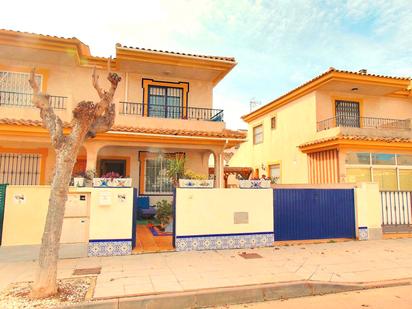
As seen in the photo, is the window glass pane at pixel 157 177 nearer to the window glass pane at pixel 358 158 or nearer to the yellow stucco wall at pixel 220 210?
the yellow stucco wall at pixel 220 210

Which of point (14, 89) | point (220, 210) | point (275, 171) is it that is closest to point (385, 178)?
point (275, 171)

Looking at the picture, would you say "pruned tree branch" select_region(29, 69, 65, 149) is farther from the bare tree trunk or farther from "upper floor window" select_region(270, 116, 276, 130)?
"upper floor window" select_region(270, 116, 276, 130)

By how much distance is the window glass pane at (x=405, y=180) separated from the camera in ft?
52.0

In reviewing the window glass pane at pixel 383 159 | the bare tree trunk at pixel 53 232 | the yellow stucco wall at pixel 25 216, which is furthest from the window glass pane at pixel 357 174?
the bare tree trunk at pixel 53 232

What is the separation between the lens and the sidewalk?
5.66 metres

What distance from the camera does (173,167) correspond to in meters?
9.98

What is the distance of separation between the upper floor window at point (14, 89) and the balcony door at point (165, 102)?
16.8 feet

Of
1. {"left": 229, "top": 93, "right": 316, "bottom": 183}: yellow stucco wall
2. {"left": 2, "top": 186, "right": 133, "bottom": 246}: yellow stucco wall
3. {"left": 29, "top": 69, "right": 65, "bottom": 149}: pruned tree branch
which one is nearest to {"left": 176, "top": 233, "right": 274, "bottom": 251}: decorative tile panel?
{"left": 2, "top": 186, "right": 133, "bottom": 246}: yellow stucco wall

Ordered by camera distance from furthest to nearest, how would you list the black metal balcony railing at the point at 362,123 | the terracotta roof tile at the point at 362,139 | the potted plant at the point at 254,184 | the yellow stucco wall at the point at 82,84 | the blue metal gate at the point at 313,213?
the black metal balcony railing at the point at 362,123
the terracotta roof tile at the point at 362,139
the yellow stucco wall at the point at 82,84
the blue metal gate at the point at 313,213
the potted plant at the point at 254,184

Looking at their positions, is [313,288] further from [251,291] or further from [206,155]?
[206,155]

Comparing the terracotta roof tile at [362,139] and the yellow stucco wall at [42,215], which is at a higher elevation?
the terracotta roof tile at [362,139]

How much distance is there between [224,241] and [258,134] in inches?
583

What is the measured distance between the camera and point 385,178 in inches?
614

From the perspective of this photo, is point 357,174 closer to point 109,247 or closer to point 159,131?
point 159,131
